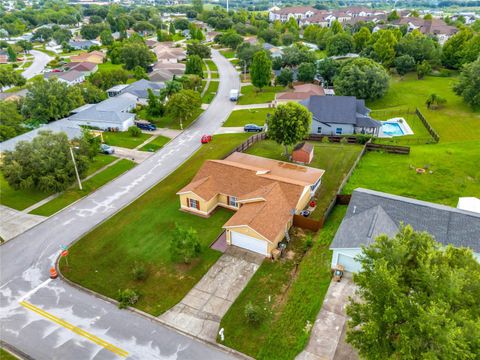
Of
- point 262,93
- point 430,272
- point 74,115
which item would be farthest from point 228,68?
point 430,272

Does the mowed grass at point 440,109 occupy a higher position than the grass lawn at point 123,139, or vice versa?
the mowed grass at point 440,109

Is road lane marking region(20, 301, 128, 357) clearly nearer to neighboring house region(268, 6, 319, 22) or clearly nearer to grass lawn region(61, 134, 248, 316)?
grass lawn region(61, 134, 248, 316)

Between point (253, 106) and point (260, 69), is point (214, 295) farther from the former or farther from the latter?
point (260, 69)

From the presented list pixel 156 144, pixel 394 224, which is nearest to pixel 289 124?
pixel 394 224

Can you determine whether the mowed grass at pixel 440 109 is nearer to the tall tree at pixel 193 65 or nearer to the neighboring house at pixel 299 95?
the neighboring house at pixel 299 95

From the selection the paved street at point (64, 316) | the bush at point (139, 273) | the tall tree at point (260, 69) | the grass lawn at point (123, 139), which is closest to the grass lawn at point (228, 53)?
the tall tree at point (260, 69)

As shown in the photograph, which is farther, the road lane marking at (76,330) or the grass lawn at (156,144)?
the grass lawn at (156,144)

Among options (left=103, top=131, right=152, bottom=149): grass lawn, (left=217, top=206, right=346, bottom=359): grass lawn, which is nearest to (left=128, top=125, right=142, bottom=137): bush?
(left=103, top=131, right=152, bottom=149): grass lawn
